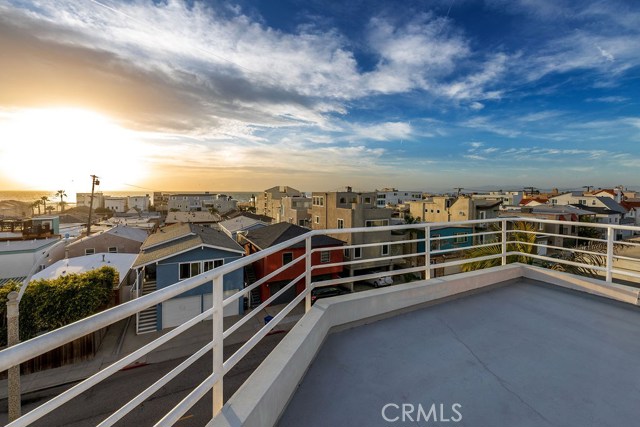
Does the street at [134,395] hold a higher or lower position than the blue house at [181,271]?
lower

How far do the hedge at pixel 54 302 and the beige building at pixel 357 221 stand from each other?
52.1 feet

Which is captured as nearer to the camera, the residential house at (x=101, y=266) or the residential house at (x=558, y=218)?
the residential house at (x=101, y=266)

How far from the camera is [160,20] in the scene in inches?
274

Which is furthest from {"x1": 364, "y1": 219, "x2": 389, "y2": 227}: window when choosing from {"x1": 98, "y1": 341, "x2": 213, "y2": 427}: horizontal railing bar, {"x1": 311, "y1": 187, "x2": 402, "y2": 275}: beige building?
{"x1": 98, "y1": 341, "x2": 213, "y2": 427}: horizontal railing bar

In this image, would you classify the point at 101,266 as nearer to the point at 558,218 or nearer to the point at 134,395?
the point at 134,395

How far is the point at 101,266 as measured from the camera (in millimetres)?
16188

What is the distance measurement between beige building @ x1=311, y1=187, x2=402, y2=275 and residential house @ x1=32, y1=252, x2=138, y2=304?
14.9 metres

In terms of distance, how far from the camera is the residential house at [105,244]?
22.9 m

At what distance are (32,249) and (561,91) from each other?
32.4 metres

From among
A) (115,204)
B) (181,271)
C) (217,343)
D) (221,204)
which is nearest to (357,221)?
(181,271)

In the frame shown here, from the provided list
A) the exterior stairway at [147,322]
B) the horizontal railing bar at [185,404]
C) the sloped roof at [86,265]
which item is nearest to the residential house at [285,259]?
the exterior stairway at [147,322]

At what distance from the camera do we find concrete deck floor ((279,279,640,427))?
1.93m

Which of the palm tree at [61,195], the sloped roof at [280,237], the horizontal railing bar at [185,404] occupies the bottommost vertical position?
the sloped roof at [280,237]

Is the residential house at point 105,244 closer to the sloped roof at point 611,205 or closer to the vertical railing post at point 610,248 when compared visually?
the vertical railing post at point 610,248
